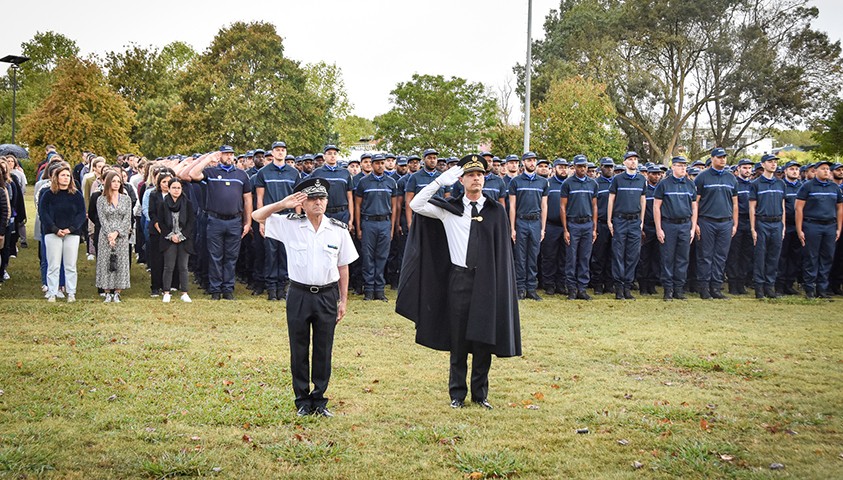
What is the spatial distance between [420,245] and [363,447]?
2.19 metres

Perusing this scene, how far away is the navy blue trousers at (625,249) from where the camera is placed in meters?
15.0

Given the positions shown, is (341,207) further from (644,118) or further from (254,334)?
(644,118)

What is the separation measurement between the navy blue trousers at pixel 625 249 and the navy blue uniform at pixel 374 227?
4.34 meters

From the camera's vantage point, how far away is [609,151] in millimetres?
32875

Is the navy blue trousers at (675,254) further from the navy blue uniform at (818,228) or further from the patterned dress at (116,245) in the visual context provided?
the patterned dress at (116,245)

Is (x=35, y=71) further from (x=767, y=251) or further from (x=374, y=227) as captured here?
(x=767, y=251)

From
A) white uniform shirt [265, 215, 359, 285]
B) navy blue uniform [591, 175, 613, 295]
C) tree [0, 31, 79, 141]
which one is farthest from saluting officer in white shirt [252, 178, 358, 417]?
tree [0, 31, 79, 141]

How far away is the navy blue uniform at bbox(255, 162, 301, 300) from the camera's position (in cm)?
1419

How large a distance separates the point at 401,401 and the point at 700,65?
4579 cm

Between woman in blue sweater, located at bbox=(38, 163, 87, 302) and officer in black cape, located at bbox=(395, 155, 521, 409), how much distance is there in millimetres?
7520

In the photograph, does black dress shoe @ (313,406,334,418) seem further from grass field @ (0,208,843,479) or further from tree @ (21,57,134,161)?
tree @ (21,57,134,161)

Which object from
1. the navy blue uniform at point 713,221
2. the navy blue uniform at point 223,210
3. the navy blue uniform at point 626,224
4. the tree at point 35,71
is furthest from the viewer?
the tree at point 35,71

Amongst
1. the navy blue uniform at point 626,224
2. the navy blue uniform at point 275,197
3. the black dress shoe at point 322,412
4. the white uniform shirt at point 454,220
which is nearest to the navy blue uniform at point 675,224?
the navy blue uniform at point 626,224

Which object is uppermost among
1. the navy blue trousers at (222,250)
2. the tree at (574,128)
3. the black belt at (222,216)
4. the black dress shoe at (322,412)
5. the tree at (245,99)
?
the tree at (245,99)
